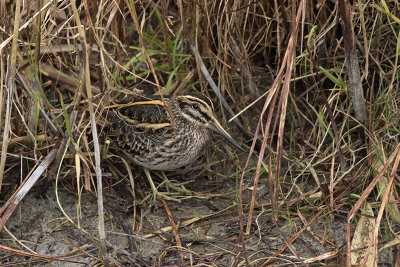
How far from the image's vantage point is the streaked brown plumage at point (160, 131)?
14.9ft

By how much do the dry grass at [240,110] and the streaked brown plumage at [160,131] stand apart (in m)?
0.15

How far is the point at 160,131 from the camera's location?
4586mm

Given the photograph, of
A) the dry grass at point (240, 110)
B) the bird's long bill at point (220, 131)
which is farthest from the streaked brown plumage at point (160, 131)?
the dry grass at point (240, 110)

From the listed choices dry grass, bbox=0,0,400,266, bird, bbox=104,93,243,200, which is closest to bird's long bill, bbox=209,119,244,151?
bird, bbox=104,93,243,200

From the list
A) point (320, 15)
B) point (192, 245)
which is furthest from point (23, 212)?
point (320, 15)

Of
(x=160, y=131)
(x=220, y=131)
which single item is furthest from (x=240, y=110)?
(x=160, y=131)

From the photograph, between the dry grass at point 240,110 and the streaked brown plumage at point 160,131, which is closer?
the dry grass at point 240,110

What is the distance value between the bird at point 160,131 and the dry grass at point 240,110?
0.14m

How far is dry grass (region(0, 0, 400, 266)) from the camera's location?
3990mm

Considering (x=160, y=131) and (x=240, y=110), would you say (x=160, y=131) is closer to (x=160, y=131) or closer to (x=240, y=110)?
(x=160, y=131)

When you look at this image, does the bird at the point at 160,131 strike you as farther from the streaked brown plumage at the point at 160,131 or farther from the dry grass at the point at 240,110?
the dry grass at the point at 240,110

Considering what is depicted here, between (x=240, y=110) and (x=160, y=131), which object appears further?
(x=240, y=110)

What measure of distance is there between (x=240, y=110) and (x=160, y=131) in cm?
65

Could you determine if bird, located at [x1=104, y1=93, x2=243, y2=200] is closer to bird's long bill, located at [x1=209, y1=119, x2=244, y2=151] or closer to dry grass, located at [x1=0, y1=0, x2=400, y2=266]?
bird's long bill, located at [x1=209, y1=119, x2=244, y2=151]
